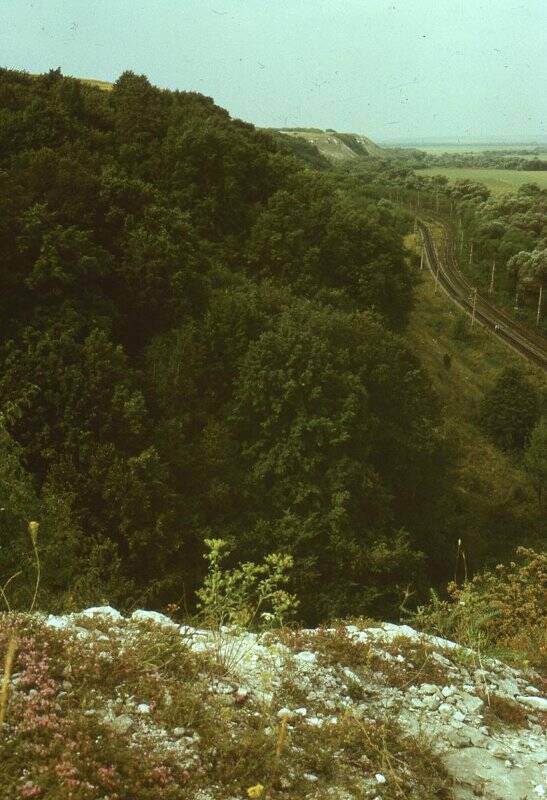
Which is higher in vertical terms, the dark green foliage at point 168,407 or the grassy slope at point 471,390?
the dark green foliage at point 168,407

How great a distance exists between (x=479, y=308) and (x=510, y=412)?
25.4m

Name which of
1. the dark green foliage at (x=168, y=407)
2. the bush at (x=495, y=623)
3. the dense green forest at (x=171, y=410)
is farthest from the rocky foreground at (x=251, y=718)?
the dense green forest at (x=171, y=410)

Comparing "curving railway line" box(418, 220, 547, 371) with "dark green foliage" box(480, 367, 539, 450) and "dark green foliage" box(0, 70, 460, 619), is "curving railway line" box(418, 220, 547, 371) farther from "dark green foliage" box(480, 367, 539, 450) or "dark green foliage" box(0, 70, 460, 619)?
"dark green foliage" box(0, 70, 460, 619)

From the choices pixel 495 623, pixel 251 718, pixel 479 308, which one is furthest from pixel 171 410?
pixel 479 308

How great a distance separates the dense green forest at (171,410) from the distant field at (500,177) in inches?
3236

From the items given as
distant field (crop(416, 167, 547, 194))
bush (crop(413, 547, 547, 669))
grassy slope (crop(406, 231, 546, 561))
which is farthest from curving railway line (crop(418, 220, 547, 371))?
bush (crop(413, 547, 547, 669))

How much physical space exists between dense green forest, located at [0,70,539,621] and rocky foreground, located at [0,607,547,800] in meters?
3.10

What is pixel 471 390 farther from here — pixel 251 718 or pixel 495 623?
pixel 251 718

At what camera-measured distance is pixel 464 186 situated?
93625 mm

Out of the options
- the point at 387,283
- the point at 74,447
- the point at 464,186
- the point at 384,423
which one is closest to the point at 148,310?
the point at 74,447

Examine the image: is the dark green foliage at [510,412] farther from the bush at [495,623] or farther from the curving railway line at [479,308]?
the bush at [495,623]

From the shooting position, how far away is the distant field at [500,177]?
9634cm

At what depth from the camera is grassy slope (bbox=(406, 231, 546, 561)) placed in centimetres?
2920

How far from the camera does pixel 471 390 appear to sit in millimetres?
40625
